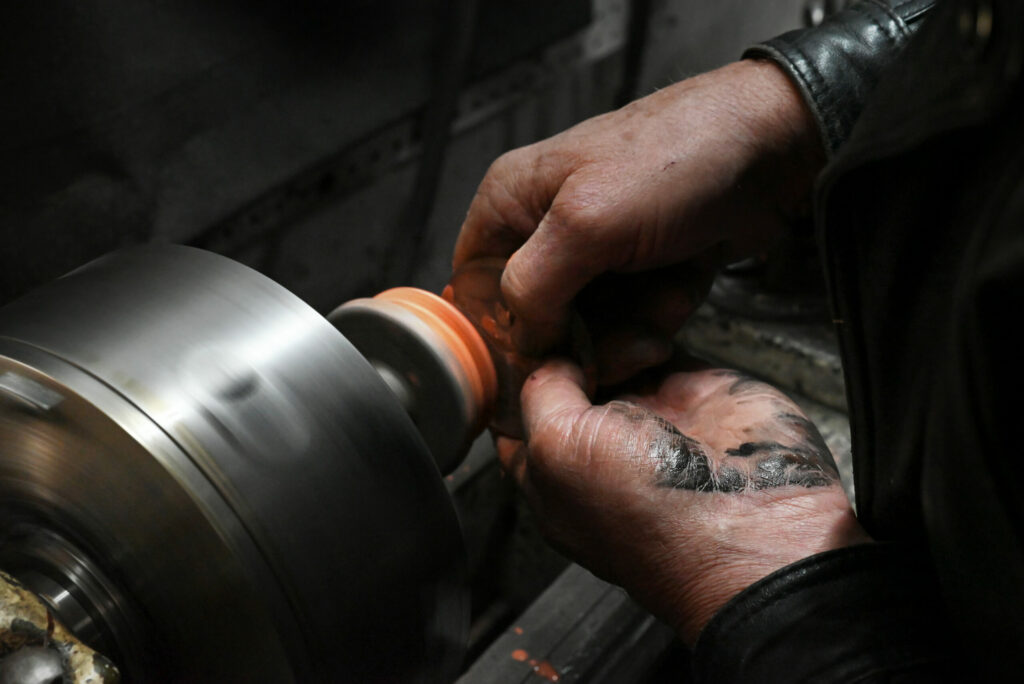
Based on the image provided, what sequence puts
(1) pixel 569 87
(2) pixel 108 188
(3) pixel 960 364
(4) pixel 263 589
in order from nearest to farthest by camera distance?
(3) pixel 960 364 < (4) pixel 263 589 < (2) pixel 108 188 < (1) pixel 569 87

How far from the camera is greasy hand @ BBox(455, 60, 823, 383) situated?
831 millimetres

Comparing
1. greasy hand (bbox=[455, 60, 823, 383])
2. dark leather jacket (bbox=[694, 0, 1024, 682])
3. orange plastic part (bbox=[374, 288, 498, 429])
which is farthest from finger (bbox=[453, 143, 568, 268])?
dark leather jacket (bbox=[694, 0, 1024, 682])

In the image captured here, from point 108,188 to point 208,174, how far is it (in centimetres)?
15

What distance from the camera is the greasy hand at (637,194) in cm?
83

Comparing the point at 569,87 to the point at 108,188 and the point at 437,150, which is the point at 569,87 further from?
the point at 108,188

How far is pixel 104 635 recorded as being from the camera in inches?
24.8

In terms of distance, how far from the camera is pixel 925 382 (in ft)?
1.75

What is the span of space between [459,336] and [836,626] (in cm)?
43

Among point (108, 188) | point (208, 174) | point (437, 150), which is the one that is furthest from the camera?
point (437, 150)

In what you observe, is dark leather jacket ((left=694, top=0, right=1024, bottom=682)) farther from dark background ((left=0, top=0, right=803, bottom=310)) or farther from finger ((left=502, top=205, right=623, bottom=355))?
dark background ((left=0, top=0, right=803, bottom=310))

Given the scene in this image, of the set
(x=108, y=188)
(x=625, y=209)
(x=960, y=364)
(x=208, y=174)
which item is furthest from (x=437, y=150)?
(x=960, y=364)

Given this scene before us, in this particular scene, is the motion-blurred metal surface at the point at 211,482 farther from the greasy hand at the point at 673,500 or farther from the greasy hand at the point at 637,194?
the greasy hand at the point at 637,194

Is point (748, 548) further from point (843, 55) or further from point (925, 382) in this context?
point (843, 55)

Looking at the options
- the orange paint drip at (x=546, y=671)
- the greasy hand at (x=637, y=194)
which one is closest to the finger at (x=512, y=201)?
the greasy hand at (x=637, y=194)
